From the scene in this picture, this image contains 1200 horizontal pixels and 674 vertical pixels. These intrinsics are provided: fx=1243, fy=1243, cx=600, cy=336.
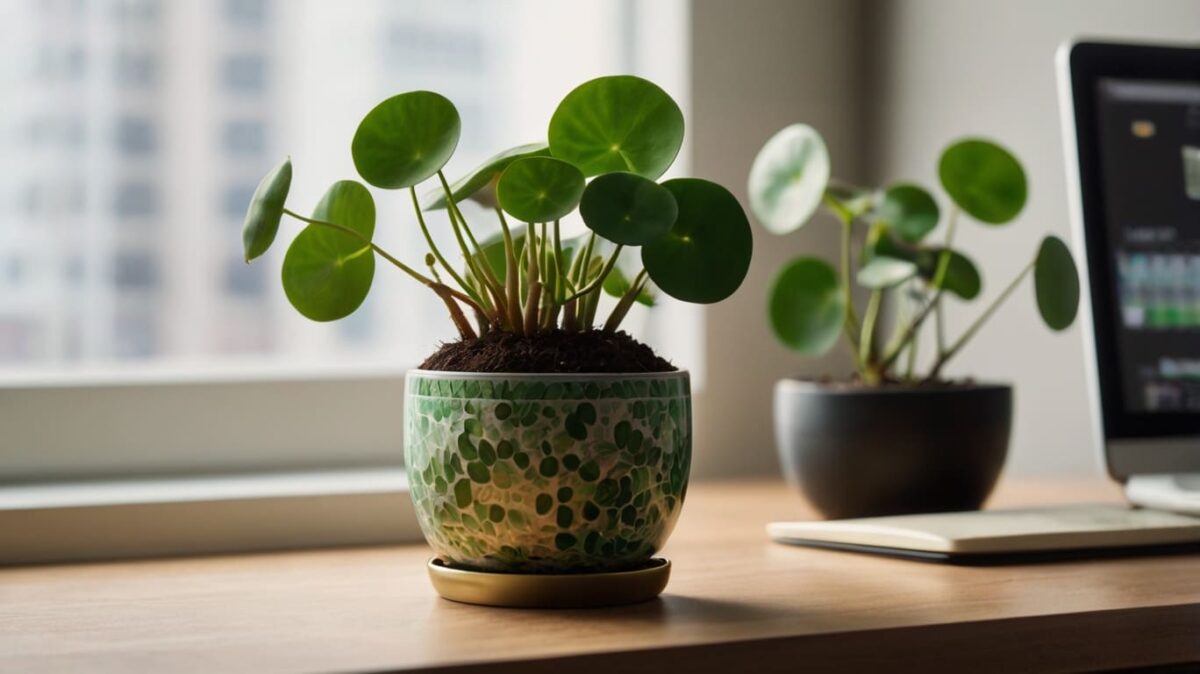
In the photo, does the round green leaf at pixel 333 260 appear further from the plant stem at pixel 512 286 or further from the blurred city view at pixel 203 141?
the blurred city view at pixel 203 141

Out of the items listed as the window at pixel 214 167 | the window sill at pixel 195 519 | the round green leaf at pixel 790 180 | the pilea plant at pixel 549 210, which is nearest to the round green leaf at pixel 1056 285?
the round green leaf at pixel 790 180

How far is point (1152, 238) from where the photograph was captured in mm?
1038

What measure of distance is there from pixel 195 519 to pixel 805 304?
54cm

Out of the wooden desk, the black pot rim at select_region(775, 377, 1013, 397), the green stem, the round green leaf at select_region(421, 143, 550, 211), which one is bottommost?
the wooden desk

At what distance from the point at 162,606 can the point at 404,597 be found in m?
0.14

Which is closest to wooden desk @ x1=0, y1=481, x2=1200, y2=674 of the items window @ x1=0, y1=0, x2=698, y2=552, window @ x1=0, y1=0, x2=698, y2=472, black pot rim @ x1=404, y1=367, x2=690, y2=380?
black pot rim @ x1=404, y1=367, x2=690, y2=380

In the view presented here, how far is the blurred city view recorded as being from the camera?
1322mm

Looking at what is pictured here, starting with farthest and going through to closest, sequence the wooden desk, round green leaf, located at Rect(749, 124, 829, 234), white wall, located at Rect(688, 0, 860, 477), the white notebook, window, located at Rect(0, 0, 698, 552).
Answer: white wall, located at Rect(688, 0, 860, 477) → window, located at Rect(0, 0, 698, 552) → round green leaf, located at Rect(749, 124, 829, 234) → the white notebook → the wooden desk

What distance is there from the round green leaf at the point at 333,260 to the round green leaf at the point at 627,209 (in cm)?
16

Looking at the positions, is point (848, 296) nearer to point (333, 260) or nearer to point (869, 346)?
point (869, 346)

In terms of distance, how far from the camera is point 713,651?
1.97 ft

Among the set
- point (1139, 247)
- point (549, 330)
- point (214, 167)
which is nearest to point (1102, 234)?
point (1139, 247)

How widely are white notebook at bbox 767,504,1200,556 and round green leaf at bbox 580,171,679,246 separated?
1.04 ft

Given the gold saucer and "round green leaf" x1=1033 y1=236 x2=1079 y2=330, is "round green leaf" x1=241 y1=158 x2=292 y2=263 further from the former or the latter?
"round green leaf" x1=1033 y1=236 x2=1079 y2=330
